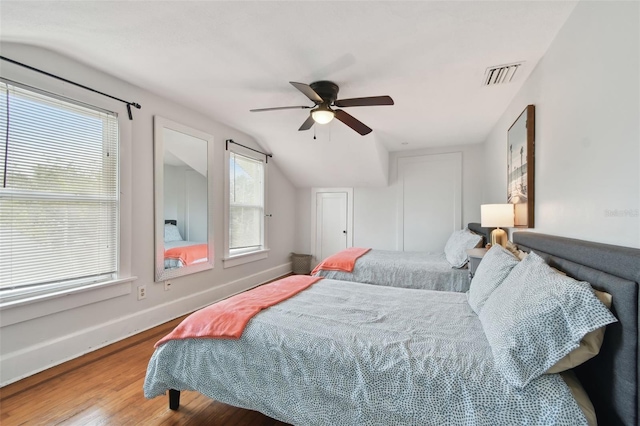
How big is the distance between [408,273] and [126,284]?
296 centimetres

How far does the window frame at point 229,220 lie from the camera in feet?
12.7

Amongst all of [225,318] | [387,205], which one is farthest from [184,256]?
[387,205]

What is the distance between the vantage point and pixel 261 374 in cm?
140

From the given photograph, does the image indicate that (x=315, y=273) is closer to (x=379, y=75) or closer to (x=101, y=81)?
(x=379, y=75)

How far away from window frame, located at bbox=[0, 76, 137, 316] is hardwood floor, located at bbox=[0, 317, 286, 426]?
0.48 metres

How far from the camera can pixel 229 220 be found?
13.0 feet

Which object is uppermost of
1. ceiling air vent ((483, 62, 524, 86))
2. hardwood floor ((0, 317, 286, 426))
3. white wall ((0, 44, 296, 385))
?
ceiling air vent ((483, 62, 524, 86))

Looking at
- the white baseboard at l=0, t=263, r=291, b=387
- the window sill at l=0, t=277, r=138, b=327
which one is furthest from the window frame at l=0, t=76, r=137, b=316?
the white baseboard at l=0, t=263, r=291, b=387

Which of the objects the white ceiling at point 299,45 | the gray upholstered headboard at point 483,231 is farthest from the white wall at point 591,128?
the gray upholstered headboard at point 483,231

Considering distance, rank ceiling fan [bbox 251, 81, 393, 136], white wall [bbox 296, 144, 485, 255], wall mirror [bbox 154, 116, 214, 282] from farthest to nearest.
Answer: white wall [bbox 296, 144, 485, 255] → wall mirror [bbox 154, 116, 214, 282] → ceiling fan [bbox 251, 81, 393, 136]

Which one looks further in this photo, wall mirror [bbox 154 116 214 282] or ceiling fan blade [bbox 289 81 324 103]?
wall mirror [bbox 154 116 214 282]

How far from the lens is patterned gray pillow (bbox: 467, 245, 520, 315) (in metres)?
1.66

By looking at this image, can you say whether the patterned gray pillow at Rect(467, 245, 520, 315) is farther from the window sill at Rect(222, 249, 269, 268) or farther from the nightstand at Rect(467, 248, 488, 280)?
the window sill at Rect(222, 249, 269, 268)

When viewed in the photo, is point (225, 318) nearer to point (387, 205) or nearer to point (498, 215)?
point (498, 215)
